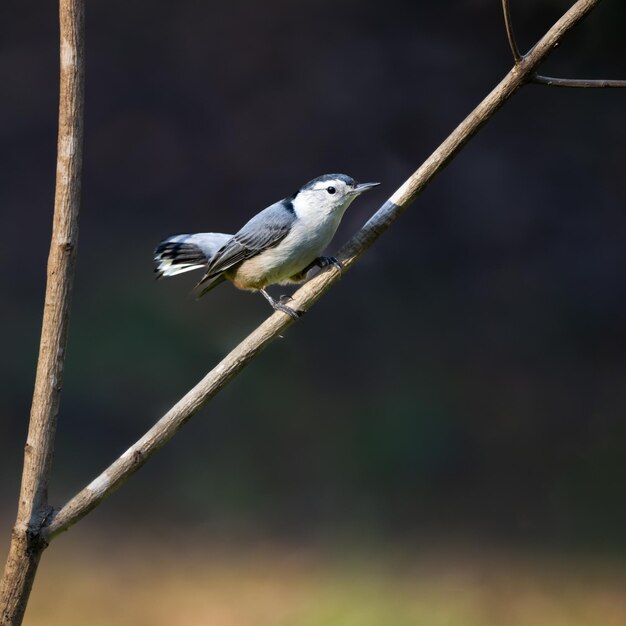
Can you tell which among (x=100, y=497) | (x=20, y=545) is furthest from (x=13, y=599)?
(x=100, y=497)

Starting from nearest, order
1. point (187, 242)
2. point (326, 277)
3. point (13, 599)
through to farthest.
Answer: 1. point (13, 599)
2. point (326, 277)
3. point (187, 242)

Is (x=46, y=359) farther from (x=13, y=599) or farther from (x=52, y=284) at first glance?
(x=13, y=599)

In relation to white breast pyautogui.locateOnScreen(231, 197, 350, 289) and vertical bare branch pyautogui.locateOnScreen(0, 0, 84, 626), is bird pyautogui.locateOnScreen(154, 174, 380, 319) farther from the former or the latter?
vertical bare branch pyautogui.locateOnScreen(0, 0, 84, 626)

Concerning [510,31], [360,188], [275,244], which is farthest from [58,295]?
[510,31]

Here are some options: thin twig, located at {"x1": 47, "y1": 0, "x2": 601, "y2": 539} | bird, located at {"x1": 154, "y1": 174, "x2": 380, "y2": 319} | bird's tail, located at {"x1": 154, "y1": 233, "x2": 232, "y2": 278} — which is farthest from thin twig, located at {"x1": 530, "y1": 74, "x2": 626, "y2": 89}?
bird's tail, located at {"x1": 154, "y1": 233, "x2": 232, "y2": 278}

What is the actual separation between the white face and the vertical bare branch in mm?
487

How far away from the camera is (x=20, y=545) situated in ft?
4.21

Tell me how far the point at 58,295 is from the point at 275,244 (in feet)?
1.64

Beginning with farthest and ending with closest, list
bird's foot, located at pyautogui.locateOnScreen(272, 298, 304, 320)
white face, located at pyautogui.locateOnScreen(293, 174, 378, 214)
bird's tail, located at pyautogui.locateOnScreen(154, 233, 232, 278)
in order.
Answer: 1. bird's tail, located at pyautogui.locateOnScreen(154, 233, 232, 278)
2. white face, located at pyautogui.locateOnScreen(293, 174, 378, 214)
3. bird's foot, located at pyautogui.locateOnScreen(272, 298, 304, 320)

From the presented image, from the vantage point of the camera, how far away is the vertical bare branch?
1300mm

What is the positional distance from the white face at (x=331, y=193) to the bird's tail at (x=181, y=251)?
0.82 ft

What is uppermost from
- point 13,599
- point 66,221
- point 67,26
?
point 67,26

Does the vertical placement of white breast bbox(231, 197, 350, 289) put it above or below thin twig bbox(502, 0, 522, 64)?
below

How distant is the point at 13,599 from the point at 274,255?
81 centimetres
